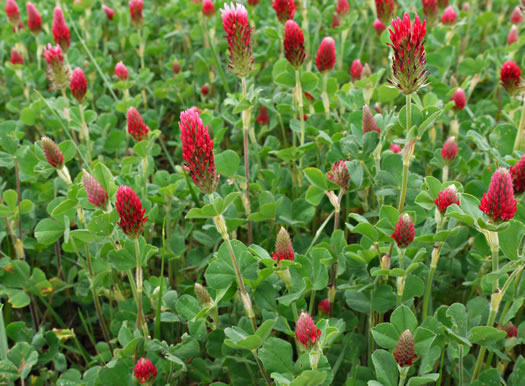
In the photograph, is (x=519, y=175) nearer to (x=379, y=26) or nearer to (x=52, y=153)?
(x=52, y=153)

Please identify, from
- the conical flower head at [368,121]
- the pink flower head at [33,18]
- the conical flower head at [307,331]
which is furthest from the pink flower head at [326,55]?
the pink flower head at [33,18]

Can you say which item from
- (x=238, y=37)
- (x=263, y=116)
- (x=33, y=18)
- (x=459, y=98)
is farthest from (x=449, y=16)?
(x=33, y=18)

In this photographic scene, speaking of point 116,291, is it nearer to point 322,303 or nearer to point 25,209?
point 25,209

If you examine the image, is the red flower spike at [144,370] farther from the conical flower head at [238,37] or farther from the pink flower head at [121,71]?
the pink flower head at [121,71]

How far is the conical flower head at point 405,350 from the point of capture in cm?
141

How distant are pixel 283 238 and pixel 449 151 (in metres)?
0.84

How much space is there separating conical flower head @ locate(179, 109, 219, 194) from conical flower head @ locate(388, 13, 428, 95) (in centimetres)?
55

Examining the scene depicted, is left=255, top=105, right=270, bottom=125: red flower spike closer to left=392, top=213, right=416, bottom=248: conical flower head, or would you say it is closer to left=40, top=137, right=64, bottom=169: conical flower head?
left=40, top=137, right=64, bottom=169: conical flower head

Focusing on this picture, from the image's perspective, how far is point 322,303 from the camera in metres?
1.85

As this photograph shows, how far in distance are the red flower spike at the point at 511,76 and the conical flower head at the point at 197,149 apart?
157 centimetres

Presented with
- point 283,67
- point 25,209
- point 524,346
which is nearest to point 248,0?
point 283,67

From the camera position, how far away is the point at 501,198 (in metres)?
1.34

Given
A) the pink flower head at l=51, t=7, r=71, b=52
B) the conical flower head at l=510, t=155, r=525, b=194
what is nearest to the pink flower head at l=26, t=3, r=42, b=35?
the pink flower head at l=51, t=7, r=71, b=52

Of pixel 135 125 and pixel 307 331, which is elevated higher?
pixel 135 125
